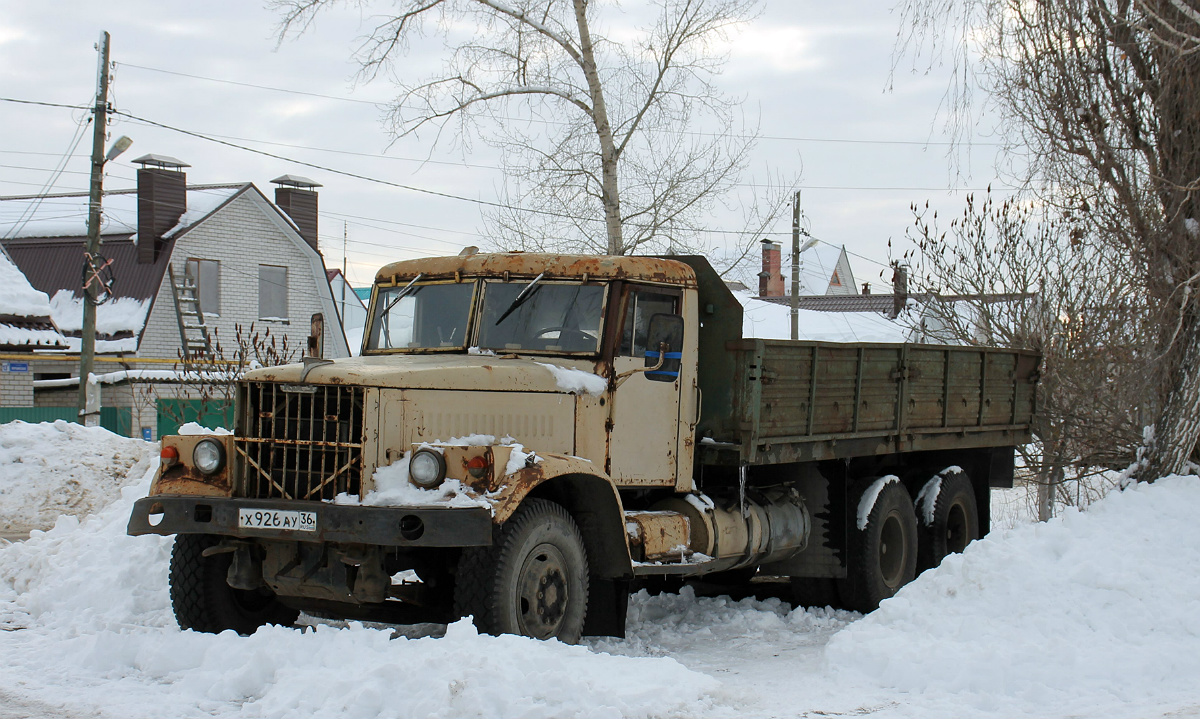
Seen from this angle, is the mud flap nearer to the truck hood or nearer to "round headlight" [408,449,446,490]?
the truck hood

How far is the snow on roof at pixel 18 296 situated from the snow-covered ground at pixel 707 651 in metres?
15.8

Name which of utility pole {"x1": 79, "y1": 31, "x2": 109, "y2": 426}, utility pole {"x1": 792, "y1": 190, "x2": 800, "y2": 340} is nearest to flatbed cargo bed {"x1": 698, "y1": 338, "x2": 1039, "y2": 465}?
utility pole {"x1": 79, "y1": 31, "x2": 109, "y2": 426}

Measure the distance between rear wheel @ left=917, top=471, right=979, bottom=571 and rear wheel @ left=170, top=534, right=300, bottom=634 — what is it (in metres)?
6.36

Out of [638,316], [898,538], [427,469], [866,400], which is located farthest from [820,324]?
[427,469]

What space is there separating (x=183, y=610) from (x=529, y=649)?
2.44 metres

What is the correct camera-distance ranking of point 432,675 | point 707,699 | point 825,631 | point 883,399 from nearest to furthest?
1. point 432,675
2. point 707,699
3. point 825,631
4. point 883,399

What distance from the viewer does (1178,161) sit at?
436 inches

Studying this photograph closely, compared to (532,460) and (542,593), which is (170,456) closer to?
(532,460)

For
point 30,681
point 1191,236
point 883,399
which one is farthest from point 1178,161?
point 30,681

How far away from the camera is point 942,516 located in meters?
10.8

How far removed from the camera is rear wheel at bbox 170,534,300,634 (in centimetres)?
693

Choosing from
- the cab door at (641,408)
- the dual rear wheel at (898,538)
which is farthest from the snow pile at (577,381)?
the dual rear wheel at (898,538)

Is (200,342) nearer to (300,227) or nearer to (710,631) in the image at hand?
(300,227)

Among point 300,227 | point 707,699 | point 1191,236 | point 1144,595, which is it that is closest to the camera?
point 707,699
